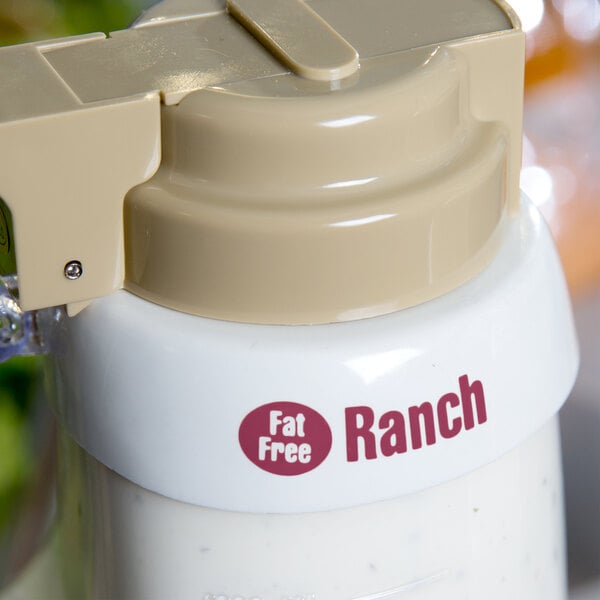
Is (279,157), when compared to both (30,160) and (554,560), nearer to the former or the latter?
(30,160)

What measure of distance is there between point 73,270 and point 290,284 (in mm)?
64

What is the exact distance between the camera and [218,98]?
12.1 inches

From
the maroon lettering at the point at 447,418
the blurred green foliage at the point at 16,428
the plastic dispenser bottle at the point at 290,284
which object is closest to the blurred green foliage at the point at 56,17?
the blurred green foliage at the point at 16,428

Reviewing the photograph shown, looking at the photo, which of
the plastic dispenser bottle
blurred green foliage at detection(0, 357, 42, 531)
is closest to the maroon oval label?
the plastic dispenser bottle

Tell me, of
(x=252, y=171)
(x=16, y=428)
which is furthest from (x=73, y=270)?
(x=16, y=428)

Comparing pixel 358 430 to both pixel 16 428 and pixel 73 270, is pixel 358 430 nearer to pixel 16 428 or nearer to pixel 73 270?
pixel 73 270

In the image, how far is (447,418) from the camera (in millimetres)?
325

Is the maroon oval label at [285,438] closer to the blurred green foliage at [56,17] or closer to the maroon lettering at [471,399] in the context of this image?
the maroon lettering at [471,399]

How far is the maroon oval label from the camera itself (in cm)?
31

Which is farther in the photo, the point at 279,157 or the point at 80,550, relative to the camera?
the point at 80,550

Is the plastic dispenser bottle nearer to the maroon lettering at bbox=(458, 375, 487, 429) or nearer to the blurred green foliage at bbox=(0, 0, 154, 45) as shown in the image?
the maroon lettering at bbox=(458, 375, 487, 429)

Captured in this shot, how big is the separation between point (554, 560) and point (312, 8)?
0.69ft

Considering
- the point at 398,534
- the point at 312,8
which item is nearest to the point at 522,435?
the point at 398,534

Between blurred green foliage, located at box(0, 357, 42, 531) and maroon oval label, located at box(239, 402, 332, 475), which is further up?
maroon oval label, located at box(239, 402, 332, 475)
